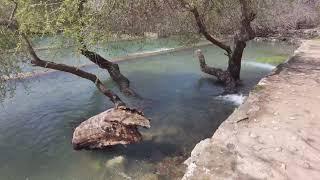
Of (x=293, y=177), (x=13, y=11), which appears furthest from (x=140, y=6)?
(x=293, y=177)

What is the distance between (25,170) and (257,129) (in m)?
6.38

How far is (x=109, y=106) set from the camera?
16.0 metres

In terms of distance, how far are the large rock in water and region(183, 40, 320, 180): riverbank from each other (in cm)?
300

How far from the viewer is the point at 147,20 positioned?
13328 mm

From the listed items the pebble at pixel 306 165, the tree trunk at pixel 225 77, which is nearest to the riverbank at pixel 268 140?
the pebble at pixel 306 165

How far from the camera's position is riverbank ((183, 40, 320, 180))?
6.83 meters

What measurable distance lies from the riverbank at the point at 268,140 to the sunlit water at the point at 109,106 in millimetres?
2255

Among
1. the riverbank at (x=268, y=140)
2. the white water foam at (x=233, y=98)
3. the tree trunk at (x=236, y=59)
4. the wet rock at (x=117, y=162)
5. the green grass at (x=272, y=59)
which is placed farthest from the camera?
the green grass at (x=272, y=59)

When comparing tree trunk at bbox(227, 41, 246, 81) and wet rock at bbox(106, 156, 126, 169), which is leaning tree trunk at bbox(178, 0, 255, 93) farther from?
wet rock at bbox(106, 156, 126, 169)

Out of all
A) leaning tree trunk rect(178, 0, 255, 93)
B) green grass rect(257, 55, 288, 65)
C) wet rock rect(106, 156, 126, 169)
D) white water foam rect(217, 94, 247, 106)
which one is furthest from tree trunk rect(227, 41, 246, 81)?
wet rock rect(106, 156, 126, 169)

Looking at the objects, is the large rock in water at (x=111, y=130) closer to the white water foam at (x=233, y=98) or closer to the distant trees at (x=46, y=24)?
the distant trees at (x=46, y=24)

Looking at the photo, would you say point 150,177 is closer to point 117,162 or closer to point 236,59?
point 117,162

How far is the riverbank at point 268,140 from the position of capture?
683 centimetres

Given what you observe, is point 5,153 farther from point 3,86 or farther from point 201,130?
point 201,130
